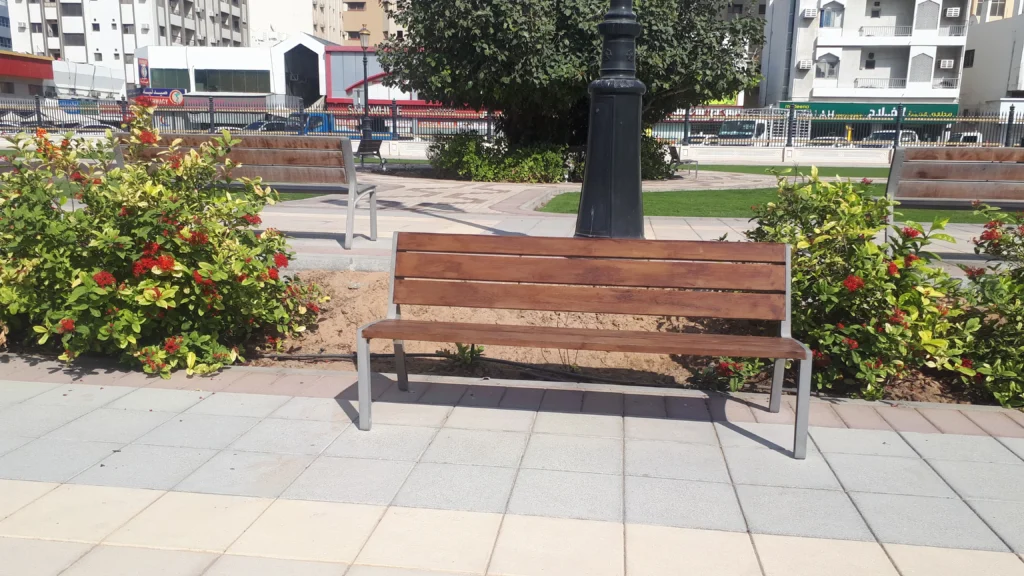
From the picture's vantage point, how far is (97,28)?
68.4m

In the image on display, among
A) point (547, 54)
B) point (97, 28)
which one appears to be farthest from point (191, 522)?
point (97, 28)

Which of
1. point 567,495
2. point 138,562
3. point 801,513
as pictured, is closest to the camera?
point 138,562

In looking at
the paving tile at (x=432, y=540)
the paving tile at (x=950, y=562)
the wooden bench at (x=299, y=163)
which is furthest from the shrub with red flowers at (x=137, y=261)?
the paving tile at (x=950, y=562)

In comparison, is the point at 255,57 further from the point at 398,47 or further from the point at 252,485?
the point at 252,485

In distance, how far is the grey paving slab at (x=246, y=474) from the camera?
329cm

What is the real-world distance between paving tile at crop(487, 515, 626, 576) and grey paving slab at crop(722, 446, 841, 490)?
31.0 inches

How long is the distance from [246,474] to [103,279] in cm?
177

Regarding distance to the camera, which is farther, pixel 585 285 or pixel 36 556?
pixel 585 285

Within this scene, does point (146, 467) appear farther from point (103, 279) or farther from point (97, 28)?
point (97, 28)

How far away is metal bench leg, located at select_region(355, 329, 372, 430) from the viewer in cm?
387

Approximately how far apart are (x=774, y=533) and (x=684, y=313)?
1.27 metres

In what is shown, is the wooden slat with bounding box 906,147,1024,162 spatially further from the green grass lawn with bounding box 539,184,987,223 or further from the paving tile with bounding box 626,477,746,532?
the paving tile with bounding box 626,477,746,532

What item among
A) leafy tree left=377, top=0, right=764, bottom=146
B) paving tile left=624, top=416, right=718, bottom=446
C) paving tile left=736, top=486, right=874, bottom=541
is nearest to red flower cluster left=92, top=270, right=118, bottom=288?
paving tile left=624, top=416, right=718, bottom=446

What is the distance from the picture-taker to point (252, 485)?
3332 millimetres
